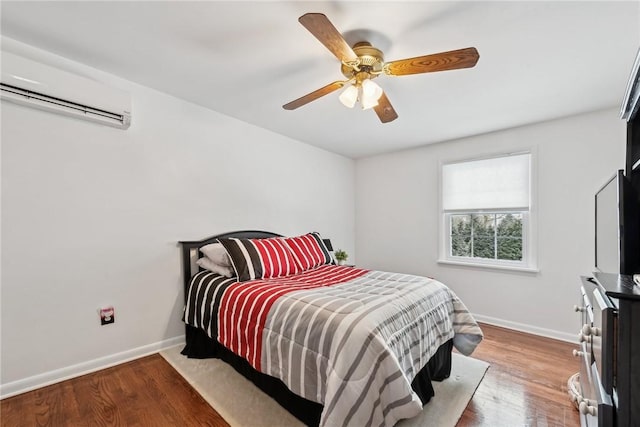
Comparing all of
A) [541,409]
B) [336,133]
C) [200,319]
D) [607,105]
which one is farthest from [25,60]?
[607,105]

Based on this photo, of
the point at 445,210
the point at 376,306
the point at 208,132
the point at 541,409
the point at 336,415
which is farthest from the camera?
the point at 445,210

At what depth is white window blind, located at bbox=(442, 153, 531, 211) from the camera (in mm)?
3074

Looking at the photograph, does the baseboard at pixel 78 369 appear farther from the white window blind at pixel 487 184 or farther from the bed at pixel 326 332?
the white window blind at pixel 487 184

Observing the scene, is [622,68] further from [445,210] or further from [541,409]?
[541,409]

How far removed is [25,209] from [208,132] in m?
1.51

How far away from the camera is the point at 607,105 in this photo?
250cm

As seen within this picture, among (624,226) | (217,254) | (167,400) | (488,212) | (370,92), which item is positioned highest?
(370,92)

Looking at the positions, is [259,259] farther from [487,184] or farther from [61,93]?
[487,184]

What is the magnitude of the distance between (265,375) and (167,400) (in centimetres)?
66

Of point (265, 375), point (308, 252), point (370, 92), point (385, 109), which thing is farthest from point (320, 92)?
point (265, 375)

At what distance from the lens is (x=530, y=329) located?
294cm

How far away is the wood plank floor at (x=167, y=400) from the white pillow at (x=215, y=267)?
2.65ft

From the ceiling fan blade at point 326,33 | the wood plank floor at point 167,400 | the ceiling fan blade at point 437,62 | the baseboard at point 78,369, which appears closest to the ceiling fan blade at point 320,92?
the ceiling fan blade at point 326,33

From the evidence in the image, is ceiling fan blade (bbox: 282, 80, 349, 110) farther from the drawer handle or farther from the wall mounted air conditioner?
the drawer handle
